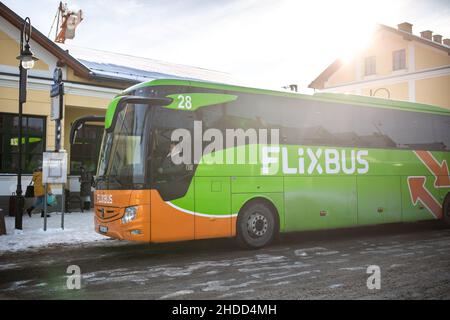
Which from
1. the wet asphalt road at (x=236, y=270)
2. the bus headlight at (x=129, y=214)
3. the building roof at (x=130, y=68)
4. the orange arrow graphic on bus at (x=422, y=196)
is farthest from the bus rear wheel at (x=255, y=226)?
the building roof at (x=130, y=68)

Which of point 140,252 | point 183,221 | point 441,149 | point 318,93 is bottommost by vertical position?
point 140,252

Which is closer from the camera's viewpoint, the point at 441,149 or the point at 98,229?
the point at 98,229

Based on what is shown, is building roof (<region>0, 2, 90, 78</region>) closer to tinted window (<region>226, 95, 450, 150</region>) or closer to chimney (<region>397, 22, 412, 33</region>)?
tinted window (<region>226, 95, 450, 150</region>)

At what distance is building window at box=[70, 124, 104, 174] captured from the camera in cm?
1986

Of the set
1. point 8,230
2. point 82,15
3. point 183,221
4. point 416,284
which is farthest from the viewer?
point 82,15

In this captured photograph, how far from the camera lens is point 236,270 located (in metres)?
7.15

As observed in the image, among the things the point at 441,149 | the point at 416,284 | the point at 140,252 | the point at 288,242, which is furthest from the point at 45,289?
the point at 441,149

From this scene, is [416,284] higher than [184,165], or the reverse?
[184,165]

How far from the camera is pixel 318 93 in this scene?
1063 cm

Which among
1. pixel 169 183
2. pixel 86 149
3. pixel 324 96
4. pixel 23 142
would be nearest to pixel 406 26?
pixel 86 149

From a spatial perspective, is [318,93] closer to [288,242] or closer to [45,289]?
[288,242]

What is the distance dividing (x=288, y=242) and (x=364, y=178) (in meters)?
2.52

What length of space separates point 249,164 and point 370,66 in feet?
115
